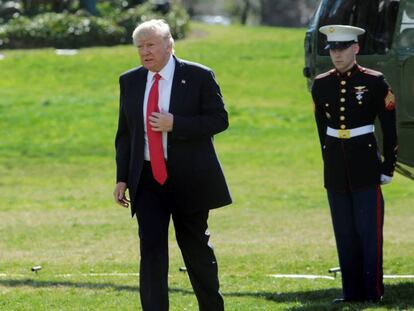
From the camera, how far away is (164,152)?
6.92 metres

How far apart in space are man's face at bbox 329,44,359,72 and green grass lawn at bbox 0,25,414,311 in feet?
4.89

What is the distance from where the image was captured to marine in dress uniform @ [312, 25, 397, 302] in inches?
303

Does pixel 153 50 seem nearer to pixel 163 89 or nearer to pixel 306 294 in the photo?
pixel 163 89

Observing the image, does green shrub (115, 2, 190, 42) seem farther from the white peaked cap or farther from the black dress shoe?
the white peaked cap

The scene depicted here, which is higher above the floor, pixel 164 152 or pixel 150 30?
pixel 150 30

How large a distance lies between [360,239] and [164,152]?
5.68 feet

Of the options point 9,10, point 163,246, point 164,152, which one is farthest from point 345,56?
point 9,10

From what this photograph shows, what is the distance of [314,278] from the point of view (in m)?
9.60

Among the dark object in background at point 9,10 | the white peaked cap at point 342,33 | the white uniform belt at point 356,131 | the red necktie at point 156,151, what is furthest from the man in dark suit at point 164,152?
the dark object in background at point 9,10

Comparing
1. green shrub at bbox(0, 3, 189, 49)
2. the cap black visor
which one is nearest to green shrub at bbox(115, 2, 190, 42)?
green shrub at bbox(0, 3, 189, 49)

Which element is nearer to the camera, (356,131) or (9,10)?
(356,131)

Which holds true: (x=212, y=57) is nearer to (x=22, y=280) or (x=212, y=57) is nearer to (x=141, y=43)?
(x=22, y=280)

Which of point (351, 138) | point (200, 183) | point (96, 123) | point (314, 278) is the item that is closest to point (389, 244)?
point (314, 278)

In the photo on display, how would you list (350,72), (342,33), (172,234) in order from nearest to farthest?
(342,33), (350,72), (172,234)
